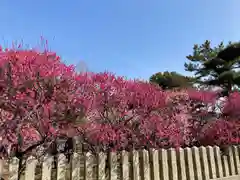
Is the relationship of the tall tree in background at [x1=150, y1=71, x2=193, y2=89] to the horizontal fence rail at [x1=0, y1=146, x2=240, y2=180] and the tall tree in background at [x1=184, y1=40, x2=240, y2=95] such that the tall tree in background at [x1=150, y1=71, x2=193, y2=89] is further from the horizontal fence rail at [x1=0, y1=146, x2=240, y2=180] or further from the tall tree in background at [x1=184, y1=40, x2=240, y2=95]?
the horizontal fence rail at [x1=0, y1=146, x2=240, y2=180]

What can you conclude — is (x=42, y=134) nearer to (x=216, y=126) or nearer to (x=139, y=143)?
(x=139, y=143)

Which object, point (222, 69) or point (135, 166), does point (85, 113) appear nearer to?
point (135, 166)

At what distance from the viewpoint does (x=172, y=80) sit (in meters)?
12.1

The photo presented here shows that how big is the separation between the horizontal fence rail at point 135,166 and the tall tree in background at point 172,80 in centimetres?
826

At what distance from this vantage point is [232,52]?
452 inches

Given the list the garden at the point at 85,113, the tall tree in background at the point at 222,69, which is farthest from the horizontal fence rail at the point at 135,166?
the tall tree in background at the point at 222,69

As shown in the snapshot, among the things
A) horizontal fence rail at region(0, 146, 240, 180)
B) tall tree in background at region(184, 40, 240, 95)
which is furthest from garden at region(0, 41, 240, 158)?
tall tree in background at region(184, 40, 240, 95)

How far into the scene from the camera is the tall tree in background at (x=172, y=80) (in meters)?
12.0

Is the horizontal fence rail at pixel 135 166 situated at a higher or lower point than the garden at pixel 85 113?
lower

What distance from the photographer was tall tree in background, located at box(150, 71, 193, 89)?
39.3 feet

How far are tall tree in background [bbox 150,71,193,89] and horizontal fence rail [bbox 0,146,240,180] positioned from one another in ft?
27.1

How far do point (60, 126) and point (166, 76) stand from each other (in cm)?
1075

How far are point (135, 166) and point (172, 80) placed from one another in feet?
32.0

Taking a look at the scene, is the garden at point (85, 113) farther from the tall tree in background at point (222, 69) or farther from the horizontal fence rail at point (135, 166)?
the tall tree in background at point (222, 69)
